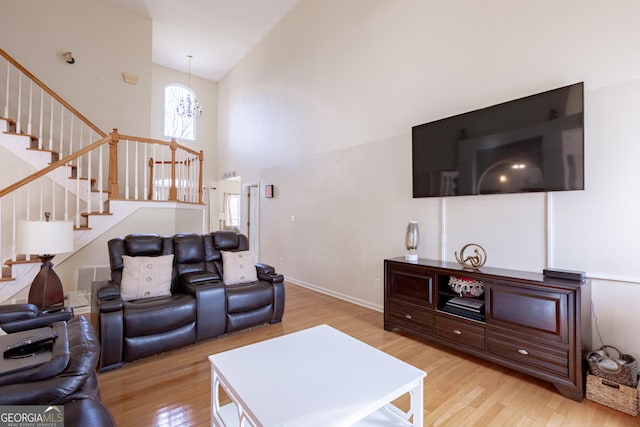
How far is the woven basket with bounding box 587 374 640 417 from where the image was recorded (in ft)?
6.11

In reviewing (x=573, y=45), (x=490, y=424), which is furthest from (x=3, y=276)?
(x=573, y=45)

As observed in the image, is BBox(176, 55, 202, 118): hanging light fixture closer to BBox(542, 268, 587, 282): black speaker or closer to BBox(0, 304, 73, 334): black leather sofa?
BBox(0, 304, 73, 334): black leather sofa

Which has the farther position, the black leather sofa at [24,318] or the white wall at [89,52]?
the white wall at [89,52]

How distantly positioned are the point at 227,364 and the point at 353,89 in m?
3.86

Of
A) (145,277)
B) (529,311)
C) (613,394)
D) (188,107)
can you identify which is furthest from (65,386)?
(188,107)

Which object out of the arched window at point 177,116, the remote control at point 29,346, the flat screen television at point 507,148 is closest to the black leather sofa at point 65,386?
the remote control at point 29,346

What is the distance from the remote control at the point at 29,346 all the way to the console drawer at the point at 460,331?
9.17ft

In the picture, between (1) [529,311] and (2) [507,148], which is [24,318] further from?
(2) [507,148]

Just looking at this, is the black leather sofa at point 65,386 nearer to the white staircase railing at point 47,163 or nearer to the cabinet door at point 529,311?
the cabinet door at point 529,311

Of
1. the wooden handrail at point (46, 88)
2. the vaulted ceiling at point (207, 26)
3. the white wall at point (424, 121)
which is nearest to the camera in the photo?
the white wall at point (424, 121)

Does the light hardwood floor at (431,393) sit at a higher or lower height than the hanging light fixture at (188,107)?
lower

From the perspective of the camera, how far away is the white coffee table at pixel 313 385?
4.06 feet

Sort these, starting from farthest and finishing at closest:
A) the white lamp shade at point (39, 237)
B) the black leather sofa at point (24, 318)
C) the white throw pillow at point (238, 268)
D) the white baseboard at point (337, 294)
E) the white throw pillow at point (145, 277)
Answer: the white baseboard at point (337, 294), the white throw pillow at point (238, 268), the white throw pillow at point (145, 277), the white lamp shade at point (39, 237), the black leather sofa at point (24, 318)

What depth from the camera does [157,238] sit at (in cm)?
323
